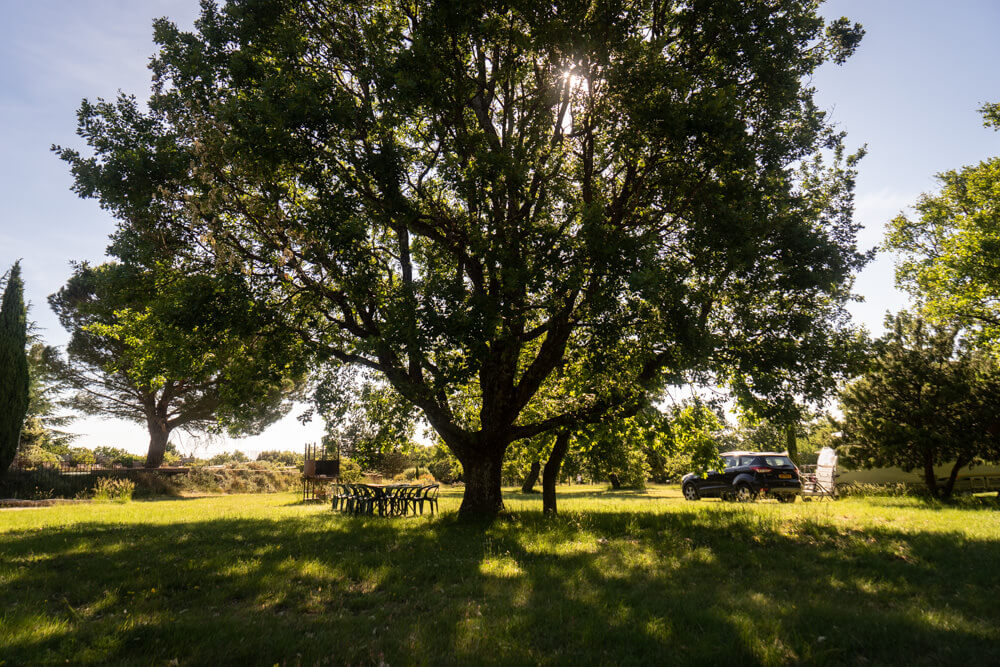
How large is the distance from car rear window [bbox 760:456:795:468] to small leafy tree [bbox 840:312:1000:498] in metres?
2.68

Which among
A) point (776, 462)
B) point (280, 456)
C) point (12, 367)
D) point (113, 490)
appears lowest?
point (280, 456)

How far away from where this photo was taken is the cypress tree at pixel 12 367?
2222cm

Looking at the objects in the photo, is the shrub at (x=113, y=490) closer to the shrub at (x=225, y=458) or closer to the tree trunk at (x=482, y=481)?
the tree trunk at (x=482, y=481)

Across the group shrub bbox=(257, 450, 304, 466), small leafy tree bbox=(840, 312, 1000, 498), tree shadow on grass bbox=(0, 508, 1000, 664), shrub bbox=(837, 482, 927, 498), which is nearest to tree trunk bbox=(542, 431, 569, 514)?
tree shadow on grass bbox=(0, 508, 1000, 664)

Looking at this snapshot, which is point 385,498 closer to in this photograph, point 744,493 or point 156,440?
point 744,493

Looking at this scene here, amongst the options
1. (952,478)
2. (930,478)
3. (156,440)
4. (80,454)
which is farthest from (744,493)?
(80,454)

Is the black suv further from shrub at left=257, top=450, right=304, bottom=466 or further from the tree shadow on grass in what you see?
shrub at left=257, top=450, right=304, bottom=466

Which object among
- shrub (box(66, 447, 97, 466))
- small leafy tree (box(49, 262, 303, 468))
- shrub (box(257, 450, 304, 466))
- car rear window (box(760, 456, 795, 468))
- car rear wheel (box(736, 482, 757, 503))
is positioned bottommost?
car rear wheel (box(736, 482, 757, 503))

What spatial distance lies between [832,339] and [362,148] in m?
12.2

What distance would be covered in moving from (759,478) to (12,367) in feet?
110

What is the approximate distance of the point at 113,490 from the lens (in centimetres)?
2453

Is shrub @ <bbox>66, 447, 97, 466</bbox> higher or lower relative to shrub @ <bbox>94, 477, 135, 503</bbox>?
higher

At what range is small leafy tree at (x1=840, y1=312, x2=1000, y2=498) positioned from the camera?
17.1 meters

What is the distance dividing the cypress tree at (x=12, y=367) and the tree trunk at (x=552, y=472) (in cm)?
2408
